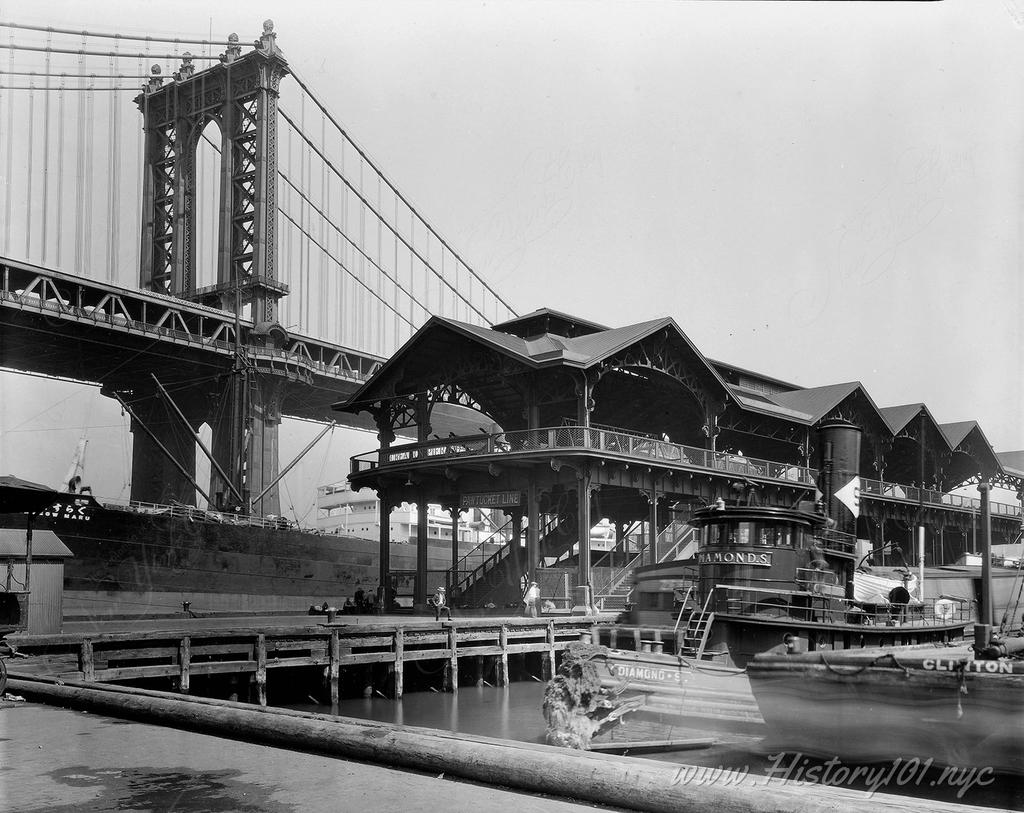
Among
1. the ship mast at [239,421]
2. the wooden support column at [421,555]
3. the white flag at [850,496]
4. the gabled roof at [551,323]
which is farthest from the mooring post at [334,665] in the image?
the ship mast at [239,421]

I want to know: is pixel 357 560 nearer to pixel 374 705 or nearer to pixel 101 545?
pixel 101 545

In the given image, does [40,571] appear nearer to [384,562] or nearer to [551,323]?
[384,562]

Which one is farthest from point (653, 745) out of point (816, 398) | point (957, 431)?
point (957, 431)

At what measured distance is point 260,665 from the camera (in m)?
22.6

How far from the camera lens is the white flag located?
25.6 metres

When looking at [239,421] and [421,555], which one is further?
[239,421]

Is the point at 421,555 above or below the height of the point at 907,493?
below

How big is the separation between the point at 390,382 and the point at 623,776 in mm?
35482

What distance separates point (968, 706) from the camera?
13688 millimetres

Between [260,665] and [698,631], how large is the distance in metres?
9.95

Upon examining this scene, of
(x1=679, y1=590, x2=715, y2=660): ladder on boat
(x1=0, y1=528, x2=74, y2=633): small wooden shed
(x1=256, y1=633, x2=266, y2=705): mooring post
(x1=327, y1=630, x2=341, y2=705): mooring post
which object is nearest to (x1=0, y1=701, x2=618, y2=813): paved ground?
(x1=679, y1=590, x2=715, y2=660): ladder on boat

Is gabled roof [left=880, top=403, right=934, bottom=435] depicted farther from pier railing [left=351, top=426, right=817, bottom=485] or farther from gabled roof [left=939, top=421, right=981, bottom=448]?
pier railing [left=351, top=426, right=817, bottom=485]

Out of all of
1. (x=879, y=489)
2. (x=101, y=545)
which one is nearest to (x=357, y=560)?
(x=101, y=545)

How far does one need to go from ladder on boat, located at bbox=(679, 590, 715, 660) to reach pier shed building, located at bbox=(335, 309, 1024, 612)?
6.20 metres
